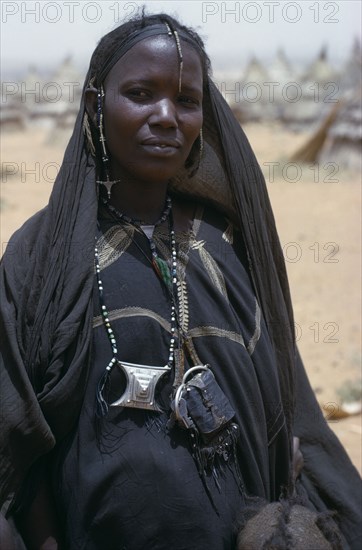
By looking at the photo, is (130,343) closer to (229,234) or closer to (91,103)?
(229,234)

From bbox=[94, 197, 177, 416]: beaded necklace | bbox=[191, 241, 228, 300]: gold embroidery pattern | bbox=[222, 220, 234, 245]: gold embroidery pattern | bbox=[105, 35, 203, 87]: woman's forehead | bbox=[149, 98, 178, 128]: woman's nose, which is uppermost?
bbox=[105, 35, 203, 87]: woman's forehead

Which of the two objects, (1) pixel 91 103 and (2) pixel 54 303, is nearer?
(2) pixel 54 303

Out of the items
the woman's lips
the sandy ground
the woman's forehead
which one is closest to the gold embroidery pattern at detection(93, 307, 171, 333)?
the woman's lips

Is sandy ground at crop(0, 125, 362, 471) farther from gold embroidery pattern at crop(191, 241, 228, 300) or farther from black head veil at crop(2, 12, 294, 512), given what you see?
black head veil at crop(2, 12, 294, 512)

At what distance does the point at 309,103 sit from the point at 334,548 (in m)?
19.6

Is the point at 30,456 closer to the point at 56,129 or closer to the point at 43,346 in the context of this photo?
the point at 43,346

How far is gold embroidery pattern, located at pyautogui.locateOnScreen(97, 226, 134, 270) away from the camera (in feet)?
7.75

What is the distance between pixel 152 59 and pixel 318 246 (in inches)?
293

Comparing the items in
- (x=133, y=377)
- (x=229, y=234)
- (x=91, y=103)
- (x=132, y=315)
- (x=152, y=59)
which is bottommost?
(x=133, y=377)

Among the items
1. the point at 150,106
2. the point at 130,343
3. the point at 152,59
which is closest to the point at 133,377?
the point at 130,343

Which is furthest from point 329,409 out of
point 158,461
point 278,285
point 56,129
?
point 56,129

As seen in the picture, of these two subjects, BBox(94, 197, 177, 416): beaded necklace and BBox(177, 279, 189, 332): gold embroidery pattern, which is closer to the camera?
BBox(94, 197, 177, 416): beaded necklace

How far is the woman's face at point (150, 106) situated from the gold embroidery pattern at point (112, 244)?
167mm

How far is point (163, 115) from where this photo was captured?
7.39 ft
